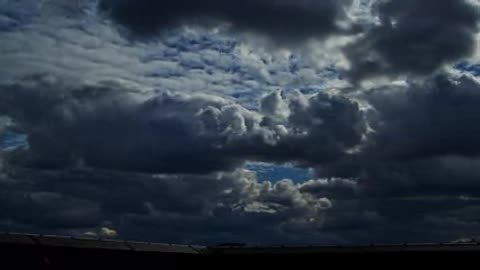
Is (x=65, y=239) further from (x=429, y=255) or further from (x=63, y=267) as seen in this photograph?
(x=429, y=255)

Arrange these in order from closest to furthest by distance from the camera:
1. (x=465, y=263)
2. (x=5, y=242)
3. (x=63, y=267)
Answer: (x=5, y=242) < (x=63, y=267) < (x=465, y=263)

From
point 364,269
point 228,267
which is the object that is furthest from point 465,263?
point 228,267

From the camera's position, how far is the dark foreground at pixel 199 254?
180 ft

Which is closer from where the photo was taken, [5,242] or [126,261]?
[5,242]

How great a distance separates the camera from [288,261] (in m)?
69.3

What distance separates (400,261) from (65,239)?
31722 millimetres

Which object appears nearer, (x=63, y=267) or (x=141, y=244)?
(x=63, y=267)

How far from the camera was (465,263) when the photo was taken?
61.9 meters

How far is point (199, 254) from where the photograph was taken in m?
72.6

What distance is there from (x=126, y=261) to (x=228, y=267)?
42.9 feet

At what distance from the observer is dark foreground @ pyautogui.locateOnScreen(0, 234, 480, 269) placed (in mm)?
54812

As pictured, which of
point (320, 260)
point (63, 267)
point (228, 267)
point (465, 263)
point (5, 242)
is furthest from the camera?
point (228, 267)

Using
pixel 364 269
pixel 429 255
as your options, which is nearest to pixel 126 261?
pixel 364 269

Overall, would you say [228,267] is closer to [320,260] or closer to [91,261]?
[320,260]
